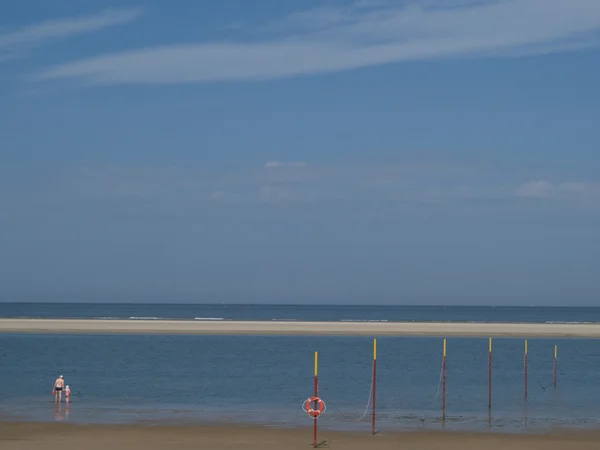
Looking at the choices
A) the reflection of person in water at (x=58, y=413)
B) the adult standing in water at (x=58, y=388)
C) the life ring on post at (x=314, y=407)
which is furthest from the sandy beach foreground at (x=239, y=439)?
the adult standing in water at (x=58, y=388)

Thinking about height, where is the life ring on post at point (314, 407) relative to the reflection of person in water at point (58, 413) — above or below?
above

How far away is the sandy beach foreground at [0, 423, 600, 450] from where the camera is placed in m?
26.0

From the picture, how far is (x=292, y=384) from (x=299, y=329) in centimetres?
6086

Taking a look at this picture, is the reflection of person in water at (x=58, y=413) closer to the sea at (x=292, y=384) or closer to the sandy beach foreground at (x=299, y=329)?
the sea at (x=292, y=384)

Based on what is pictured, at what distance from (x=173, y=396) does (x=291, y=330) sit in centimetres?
6478

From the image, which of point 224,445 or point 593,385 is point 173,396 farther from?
point 593,385

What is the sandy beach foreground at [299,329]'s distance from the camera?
99250 mm

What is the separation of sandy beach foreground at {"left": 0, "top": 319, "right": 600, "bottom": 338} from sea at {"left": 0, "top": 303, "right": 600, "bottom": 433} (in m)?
19.7

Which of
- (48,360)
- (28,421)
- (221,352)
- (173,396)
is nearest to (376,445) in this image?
(28,421)

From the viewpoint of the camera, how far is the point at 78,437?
89.4 feet

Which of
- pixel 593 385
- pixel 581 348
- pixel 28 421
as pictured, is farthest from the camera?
pixel 581 348

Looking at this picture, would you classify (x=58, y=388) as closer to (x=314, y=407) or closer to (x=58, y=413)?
(x=58, y=413)

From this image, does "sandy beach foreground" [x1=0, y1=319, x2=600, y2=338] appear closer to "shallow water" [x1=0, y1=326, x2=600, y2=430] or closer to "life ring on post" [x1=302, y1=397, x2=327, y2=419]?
"shallow water" [x1=0, y1=326, x2=600, y2=430]

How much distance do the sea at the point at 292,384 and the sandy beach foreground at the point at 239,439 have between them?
1.53 metres
